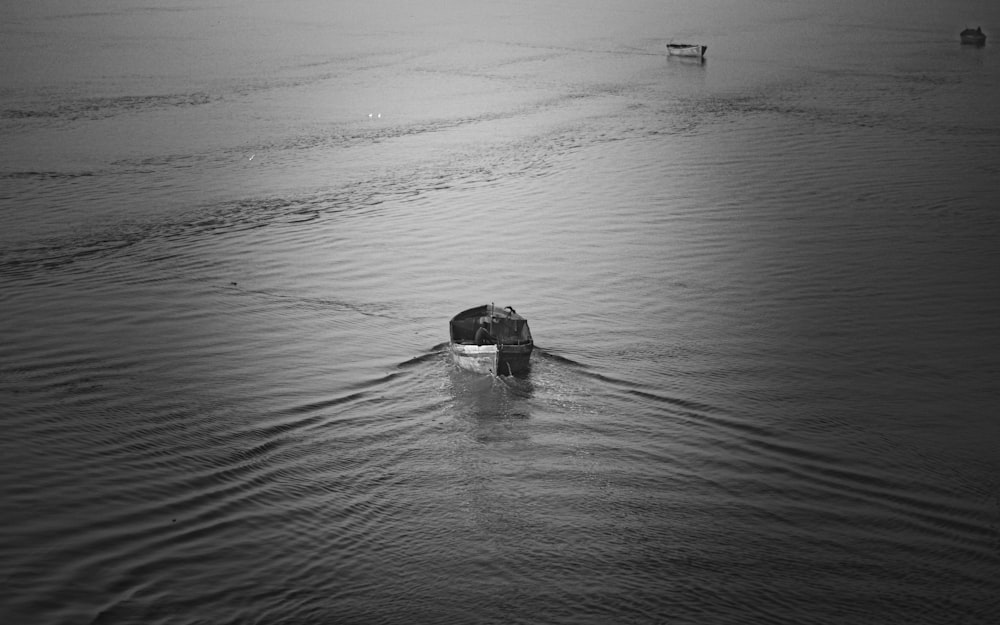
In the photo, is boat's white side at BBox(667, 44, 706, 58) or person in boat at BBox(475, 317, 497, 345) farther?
boat's white side at BBox(667, 44, 706, 58)

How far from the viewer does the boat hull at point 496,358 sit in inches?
1079

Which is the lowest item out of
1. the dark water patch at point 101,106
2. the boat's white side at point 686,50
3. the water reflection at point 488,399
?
the water reflection at point 488,399

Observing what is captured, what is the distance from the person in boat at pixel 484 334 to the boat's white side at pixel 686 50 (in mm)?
62730

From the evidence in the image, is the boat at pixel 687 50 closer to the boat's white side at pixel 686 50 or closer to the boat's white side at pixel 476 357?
the boat's white side at pixel 686 50

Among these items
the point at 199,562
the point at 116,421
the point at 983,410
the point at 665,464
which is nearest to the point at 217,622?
the point at 199,562

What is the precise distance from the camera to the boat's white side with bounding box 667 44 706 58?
281 feet

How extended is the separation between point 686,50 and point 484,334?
212ft

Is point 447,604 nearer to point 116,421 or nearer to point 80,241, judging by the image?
point 116,421

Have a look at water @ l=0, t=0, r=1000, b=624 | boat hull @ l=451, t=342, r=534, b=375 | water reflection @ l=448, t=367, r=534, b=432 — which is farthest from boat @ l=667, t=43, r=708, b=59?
water reflection @ l=448, t=367, r=534, b=432

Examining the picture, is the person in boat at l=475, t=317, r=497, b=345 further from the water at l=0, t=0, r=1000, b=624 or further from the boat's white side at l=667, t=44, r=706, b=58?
the boat's white side at l=667, t=44, r=706, b=58

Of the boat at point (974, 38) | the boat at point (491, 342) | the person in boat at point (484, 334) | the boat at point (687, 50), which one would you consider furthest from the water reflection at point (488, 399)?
the boat at point (974, 38)

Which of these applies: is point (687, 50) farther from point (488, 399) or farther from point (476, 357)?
point (488, 399)

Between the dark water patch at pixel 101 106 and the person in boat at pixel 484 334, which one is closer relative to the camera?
the person in boat at pixel 484 334

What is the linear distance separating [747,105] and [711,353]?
42319 millimetres
